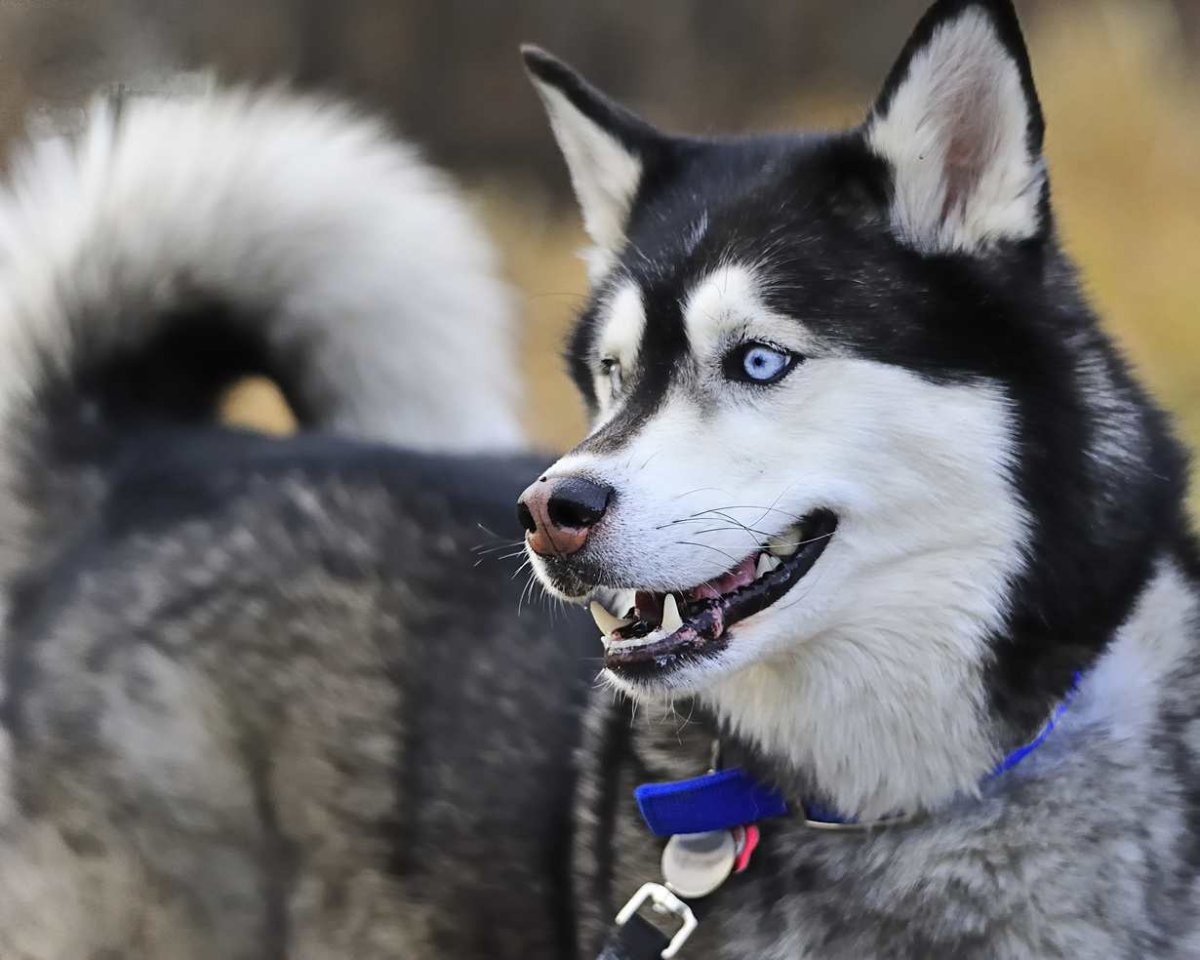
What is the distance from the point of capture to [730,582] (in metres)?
1.97

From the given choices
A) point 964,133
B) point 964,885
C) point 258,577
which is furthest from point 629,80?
point 964,885

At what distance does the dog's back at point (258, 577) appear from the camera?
260cm

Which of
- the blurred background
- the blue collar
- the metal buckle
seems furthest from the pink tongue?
the blurred background

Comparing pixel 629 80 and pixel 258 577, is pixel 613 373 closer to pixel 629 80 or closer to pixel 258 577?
pixel 258 577

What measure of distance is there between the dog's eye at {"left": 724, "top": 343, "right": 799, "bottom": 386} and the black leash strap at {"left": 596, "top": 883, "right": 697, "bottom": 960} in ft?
2.52

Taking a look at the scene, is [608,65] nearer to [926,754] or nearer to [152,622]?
[152,622]

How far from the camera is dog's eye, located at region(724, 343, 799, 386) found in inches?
78.2

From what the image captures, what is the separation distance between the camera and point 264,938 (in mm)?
2773

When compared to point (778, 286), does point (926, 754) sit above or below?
below

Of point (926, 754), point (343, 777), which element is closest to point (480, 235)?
point (343, 777)

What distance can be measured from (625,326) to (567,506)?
1.31 ft

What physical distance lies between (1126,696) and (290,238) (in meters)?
2.04

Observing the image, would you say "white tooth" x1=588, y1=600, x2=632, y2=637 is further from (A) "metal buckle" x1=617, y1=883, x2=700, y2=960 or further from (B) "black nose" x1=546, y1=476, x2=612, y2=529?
(A) "metal buckle" x1=617, y1=883, x2=700, y2=960

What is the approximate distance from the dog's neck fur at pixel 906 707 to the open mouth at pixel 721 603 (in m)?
0.15
